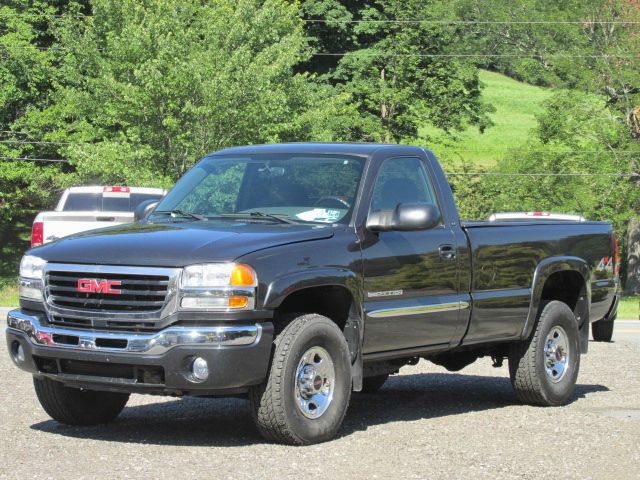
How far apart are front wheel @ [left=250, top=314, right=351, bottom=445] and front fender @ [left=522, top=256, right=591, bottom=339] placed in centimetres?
235

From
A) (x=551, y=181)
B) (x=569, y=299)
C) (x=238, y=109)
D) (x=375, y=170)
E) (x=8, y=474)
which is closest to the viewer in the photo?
(x=8, y=474)

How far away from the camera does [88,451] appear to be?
7.70 metres

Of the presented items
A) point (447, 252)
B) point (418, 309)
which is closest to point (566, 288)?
point (447, 252)

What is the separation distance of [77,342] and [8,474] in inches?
40.2

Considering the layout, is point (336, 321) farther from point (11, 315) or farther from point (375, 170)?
point (11, 315)

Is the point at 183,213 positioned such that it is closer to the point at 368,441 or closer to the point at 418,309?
the point at 418,309

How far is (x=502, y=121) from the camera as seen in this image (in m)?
87.5

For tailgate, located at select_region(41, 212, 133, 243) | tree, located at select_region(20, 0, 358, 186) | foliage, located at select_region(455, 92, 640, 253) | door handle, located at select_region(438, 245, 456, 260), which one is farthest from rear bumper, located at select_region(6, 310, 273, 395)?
foliage, located at select_region(455, 92, 640, 253)

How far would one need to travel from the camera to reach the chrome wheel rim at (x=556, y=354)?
34.0 feet

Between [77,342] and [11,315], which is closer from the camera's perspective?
[77,342]

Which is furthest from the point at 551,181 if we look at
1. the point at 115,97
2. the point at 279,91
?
the point at 115,97

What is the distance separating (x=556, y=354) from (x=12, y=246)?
40.2 m

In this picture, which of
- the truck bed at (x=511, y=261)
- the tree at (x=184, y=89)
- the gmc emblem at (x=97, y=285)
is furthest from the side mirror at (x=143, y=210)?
the tree at (x=184, y=89)

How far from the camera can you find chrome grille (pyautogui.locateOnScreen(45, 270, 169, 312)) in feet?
24.7
